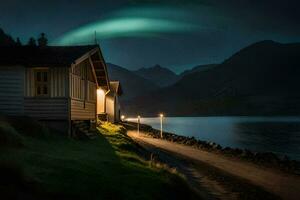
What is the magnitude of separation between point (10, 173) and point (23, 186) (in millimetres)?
499

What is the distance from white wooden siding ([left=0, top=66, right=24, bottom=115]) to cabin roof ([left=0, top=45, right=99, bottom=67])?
1.98ft

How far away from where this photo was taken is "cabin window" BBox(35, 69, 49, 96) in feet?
90.2

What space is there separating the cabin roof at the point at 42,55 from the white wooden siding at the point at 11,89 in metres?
0.60

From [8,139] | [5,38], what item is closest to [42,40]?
[8,139]

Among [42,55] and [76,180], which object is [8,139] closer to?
[76,180]

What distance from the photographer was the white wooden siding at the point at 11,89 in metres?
27.0

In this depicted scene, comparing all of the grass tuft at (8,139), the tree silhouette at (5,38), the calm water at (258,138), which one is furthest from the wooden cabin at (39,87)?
the tree silhouette at (5,38)

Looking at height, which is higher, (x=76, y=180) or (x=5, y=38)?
(x=5, y=38)

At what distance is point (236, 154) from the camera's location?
36.3 m

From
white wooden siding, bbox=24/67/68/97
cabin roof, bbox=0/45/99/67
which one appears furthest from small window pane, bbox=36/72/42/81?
cabin roof, bbox=0/45/99/67

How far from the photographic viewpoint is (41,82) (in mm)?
27531

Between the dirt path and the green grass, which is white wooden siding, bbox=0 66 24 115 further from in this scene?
the dirt path

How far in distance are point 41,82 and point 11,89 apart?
2042mm

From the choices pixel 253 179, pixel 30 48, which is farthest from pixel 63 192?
pixel 30 48
